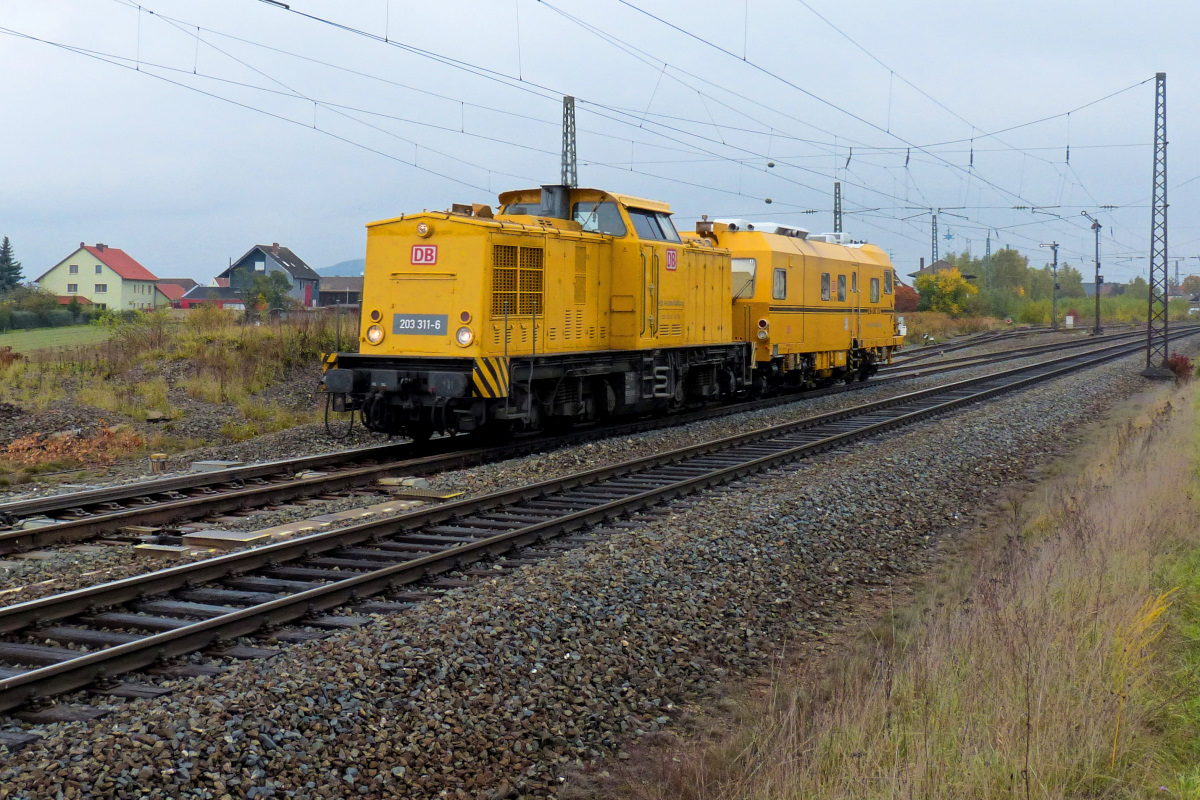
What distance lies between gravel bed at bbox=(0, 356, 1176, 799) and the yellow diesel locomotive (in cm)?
428

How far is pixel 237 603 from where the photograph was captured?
260 inches

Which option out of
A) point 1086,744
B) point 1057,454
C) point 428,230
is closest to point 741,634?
point 1086,744

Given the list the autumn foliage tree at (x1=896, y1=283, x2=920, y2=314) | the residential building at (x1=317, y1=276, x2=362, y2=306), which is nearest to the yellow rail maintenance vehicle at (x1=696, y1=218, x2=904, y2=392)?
the autumn foliage tree at (x1=896, y1=283, x2=920, y2=314)

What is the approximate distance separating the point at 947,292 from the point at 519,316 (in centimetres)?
6123

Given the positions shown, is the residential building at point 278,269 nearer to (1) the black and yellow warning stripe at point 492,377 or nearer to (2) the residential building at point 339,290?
(2) the residential building at point 339,290

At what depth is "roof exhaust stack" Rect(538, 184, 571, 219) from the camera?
1494 centimetres

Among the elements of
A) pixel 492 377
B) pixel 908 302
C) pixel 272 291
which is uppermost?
pixel 908 302

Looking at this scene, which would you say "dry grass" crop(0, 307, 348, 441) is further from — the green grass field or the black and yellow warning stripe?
Result: the green grass field

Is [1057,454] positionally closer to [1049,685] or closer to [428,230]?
[428,230]

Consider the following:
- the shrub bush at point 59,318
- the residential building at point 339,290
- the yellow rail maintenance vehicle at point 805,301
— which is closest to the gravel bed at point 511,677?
the yellow rail maintenance vehicle at point 805,301

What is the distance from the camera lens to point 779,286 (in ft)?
65.7

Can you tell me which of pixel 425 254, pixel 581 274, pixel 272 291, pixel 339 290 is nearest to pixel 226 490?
pixel 425 254

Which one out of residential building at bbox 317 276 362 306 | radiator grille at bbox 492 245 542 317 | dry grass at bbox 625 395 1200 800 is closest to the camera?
dry grass at bbox 625 395 1200 800

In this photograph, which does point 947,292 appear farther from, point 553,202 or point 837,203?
point 553,202
